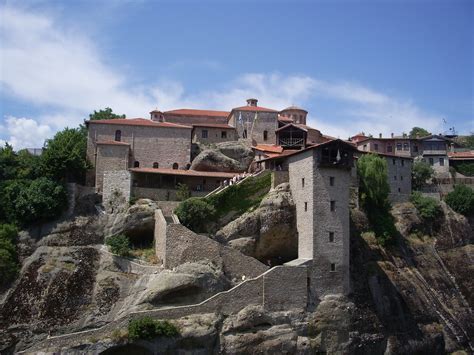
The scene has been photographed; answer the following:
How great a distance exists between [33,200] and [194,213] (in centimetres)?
1310

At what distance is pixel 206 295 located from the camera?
123 ft

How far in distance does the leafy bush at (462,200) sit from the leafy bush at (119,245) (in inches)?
1540

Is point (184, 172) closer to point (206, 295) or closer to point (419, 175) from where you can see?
point (206, 295)

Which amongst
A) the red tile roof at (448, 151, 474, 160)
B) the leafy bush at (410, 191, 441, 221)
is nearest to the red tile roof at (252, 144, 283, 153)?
the leafy bush at (410, 191, 441, 221)

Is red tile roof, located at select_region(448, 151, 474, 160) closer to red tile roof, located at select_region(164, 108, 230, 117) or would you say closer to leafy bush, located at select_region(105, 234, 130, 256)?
red tile roof, located at select_region(164, 108, 230, 117)

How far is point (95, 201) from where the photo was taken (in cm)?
4581

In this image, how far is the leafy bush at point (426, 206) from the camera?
57344 millimetres

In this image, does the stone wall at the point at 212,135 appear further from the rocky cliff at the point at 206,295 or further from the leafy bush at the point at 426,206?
the leafy bush at the point at 426,206

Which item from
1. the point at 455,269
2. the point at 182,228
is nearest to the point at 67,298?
the point at 182,228

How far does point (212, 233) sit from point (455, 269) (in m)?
28.0

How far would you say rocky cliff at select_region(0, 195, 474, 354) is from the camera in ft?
117

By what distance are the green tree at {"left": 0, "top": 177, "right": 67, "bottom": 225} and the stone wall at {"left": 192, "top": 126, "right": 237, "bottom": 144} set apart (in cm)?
1804

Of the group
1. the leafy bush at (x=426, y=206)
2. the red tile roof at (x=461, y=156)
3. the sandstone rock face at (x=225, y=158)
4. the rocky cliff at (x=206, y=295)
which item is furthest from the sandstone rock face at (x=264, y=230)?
the red tile roof at (x=461, y=156)

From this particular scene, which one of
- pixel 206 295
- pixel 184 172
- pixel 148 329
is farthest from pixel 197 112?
pixel 148 329
